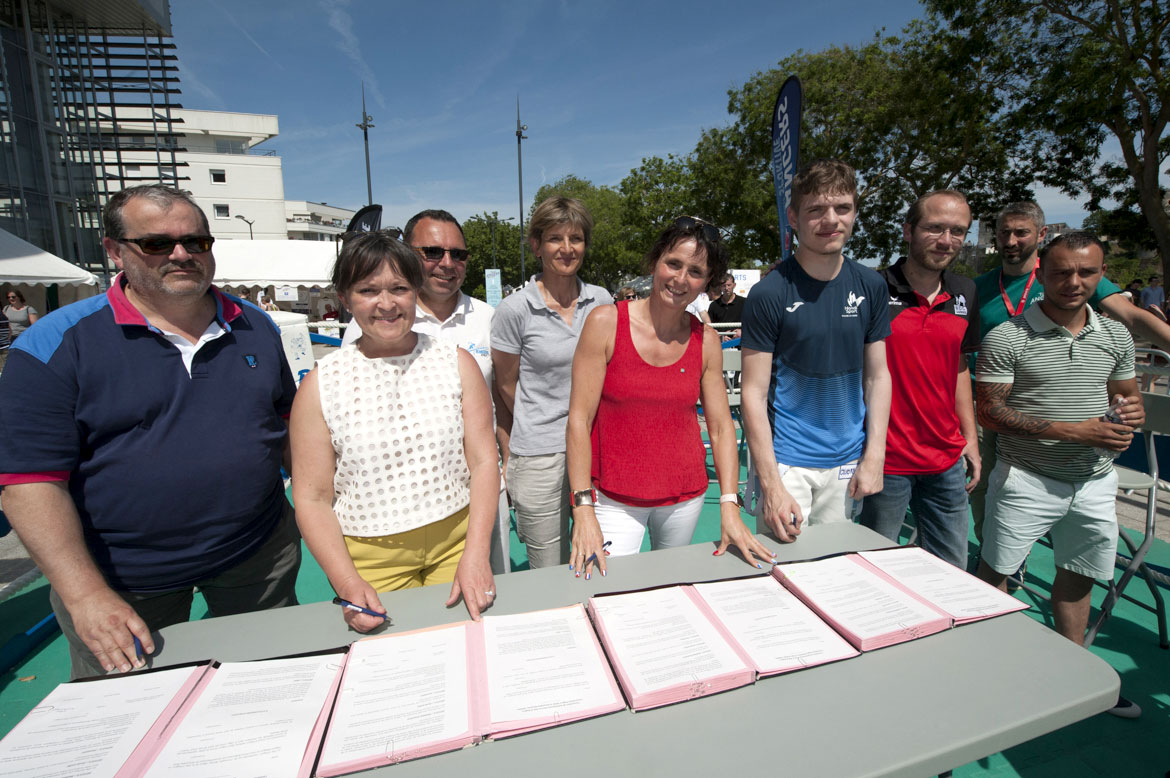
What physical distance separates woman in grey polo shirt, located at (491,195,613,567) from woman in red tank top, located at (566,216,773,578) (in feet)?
1.54

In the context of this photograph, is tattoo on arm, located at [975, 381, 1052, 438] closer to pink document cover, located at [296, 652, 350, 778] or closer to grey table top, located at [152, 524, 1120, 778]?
grey table top, located at [152, 524, 1120, 778]

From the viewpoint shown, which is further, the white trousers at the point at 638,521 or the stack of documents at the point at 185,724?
the white trousers at the point at 638,521

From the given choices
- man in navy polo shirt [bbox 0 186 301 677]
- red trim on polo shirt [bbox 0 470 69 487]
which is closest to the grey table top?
man in navy polo shirt [bbox 0 186 301 677]

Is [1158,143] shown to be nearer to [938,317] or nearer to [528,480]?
[938,317]

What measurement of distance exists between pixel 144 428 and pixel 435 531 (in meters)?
0.87

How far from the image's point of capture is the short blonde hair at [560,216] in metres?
2.57

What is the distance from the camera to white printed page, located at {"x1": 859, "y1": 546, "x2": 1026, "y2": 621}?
4.50ft

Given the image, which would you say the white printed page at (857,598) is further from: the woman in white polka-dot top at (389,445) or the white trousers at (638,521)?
the woman in white polka-dot top at (389,445)

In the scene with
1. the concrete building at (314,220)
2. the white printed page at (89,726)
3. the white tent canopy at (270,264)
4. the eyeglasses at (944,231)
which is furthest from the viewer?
the concrete building at (314,220)

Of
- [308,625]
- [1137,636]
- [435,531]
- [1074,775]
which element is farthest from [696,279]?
[1137,636]

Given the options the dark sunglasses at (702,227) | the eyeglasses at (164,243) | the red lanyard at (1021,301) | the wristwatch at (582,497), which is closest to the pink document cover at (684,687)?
the wristwatch at (582,497)

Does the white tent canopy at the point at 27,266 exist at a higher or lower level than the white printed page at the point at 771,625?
higher

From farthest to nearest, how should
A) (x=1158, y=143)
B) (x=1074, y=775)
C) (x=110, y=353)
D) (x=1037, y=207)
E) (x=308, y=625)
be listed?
(x=1158, y=143), (x=1037, y=207), (x=1074, y=775), (x=110, y=353), (x=308, y=625)

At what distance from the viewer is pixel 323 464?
1.58 metres
